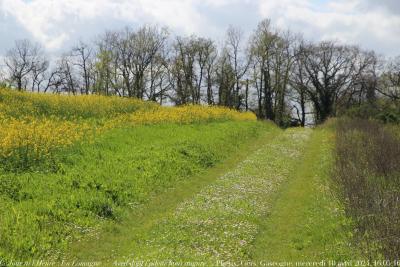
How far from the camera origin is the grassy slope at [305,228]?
11673 mm

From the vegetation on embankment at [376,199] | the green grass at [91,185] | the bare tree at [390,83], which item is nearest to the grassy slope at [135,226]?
the green grass at [91,185]

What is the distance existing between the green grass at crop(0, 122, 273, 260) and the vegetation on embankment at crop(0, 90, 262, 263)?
0.09 feet

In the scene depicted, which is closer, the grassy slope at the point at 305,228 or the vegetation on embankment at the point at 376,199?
the vegetation on embankment at the point at 376,199

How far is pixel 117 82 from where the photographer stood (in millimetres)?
83438

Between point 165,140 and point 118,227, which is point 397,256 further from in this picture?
point 165,140

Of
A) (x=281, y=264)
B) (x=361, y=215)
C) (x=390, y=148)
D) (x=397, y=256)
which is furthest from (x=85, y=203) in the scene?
(x=390, y=148)

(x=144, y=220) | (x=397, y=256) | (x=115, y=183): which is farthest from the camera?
(x=115, y=183)

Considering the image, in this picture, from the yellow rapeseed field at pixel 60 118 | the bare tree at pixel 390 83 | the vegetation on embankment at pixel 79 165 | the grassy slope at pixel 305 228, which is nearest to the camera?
the grassy slope at pixel 305 228

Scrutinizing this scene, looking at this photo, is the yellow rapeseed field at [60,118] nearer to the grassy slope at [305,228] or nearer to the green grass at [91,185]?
the green grass at [91,185]

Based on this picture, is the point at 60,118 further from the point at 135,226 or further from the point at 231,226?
the point at 231,226

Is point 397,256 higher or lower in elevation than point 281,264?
higher

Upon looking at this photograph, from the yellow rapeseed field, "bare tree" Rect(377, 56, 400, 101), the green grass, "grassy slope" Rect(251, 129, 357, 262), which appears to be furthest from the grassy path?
"bare tree" Rect(377, 56, 400, 101)

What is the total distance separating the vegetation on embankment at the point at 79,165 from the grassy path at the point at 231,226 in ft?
3.08

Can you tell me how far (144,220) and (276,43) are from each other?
2615 inches
